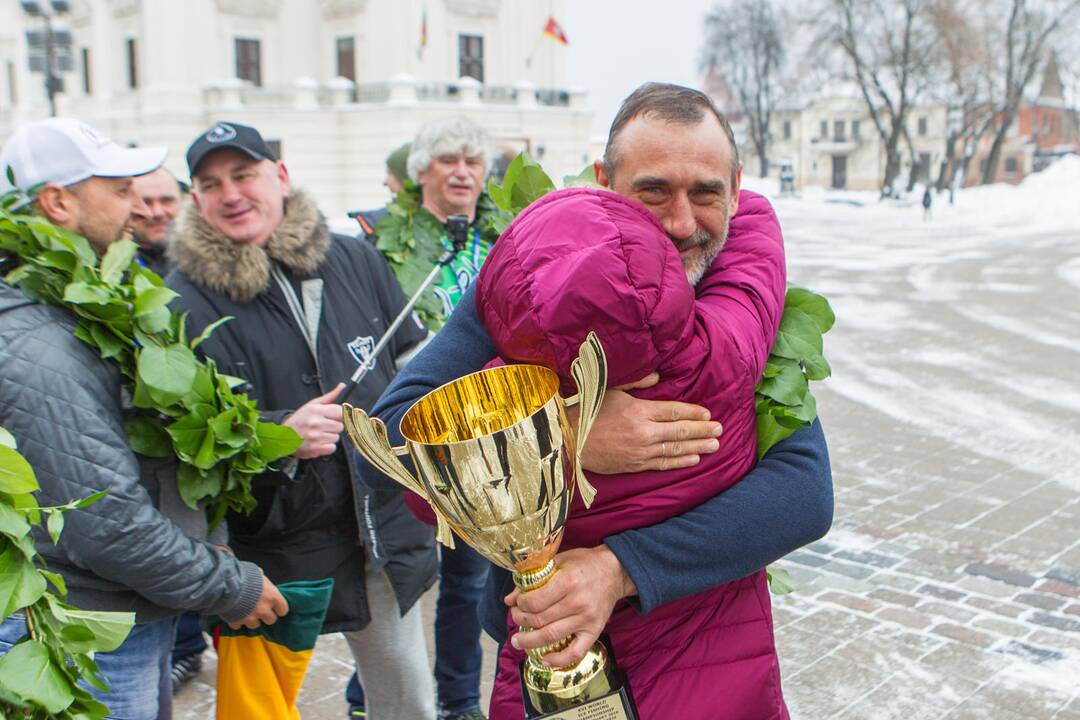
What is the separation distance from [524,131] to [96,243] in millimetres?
41019

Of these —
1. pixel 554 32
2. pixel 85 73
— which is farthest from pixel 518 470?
pixel 85 73

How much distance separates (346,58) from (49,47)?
29.3 metres

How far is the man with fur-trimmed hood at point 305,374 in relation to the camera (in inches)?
129

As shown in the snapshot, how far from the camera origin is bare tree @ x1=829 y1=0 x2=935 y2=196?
168 feet

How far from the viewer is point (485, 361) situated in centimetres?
208

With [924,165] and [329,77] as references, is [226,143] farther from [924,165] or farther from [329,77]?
[924,165]

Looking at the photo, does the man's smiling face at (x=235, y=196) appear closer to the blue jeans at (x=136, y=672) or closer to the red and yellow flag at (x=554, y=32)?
the blue jeans at (x=136, y=672)

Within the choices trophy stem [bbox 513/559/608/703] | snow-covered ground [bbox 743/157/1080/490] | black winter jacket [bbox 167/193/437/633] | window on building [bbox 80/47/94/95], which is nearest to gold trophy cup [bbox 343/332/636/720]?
trophy stem [bbox 513/559/608/703]

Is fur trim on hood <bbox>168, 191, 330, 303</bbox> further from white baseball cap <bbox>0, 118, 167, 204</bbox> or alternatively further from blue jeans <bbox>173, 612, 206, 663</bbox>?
blue jeans <bbox>173, 612, 206, 663</bbox>

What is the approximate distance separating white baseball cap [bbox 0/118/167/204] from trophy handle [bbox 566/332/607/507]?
2.06m

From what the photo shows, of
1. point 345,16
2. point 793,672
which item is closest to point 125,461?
point 793,672

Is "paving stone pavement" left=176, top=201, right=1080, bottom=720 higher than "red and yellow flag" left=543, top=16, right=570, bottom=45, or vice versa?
"red and yellow flag" left=543, top=16, right=570, bottom=45

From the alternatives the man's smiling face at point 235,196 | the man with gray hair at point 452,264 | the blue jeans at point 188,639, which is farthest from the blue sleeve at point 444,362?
the blue jeans at point 188,639

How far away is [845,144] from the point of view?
91.6 metres
